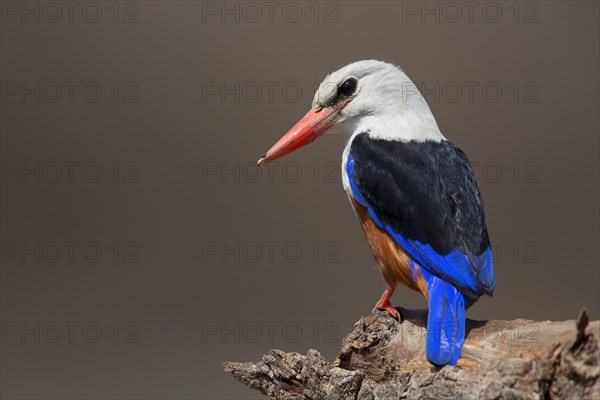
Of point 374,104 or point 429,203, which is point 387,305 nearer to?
point 429,203

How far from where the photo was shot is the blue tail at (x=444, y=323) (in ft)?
5.41

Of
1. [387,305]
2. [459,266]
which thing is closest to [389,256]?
[387,305]

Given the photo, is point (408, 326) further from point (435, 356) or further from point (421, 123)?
point (421, 123)

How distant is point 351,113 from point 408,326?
0.68 m

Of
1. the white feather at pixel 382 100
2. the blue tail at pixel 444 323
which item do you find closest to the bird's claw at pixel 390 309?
the blue tail at pixel 444 323

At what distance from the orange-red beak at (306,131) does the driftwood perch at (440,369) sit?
2.01ft

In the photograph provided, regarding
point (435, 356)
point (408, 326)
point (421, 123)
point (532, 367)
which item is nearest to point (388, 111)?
point (421, 123)

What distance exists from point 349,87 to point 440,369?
93 cm

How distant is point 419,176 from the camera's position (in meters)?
1.99

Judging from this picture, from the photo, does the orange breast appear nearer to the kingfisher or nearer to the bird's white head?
the kingfisher

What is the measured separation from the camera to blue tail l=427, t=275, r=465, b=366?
64.9 inches

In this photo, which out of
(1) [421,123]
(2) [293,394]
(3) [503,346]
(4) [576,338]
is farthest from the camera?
(1) [421,123]

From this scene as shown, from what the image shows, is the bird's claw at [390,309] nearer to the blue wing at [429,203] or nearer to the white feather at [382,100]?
the blue wing at [429,203]

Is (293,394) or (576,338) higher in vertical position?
(576,338)
